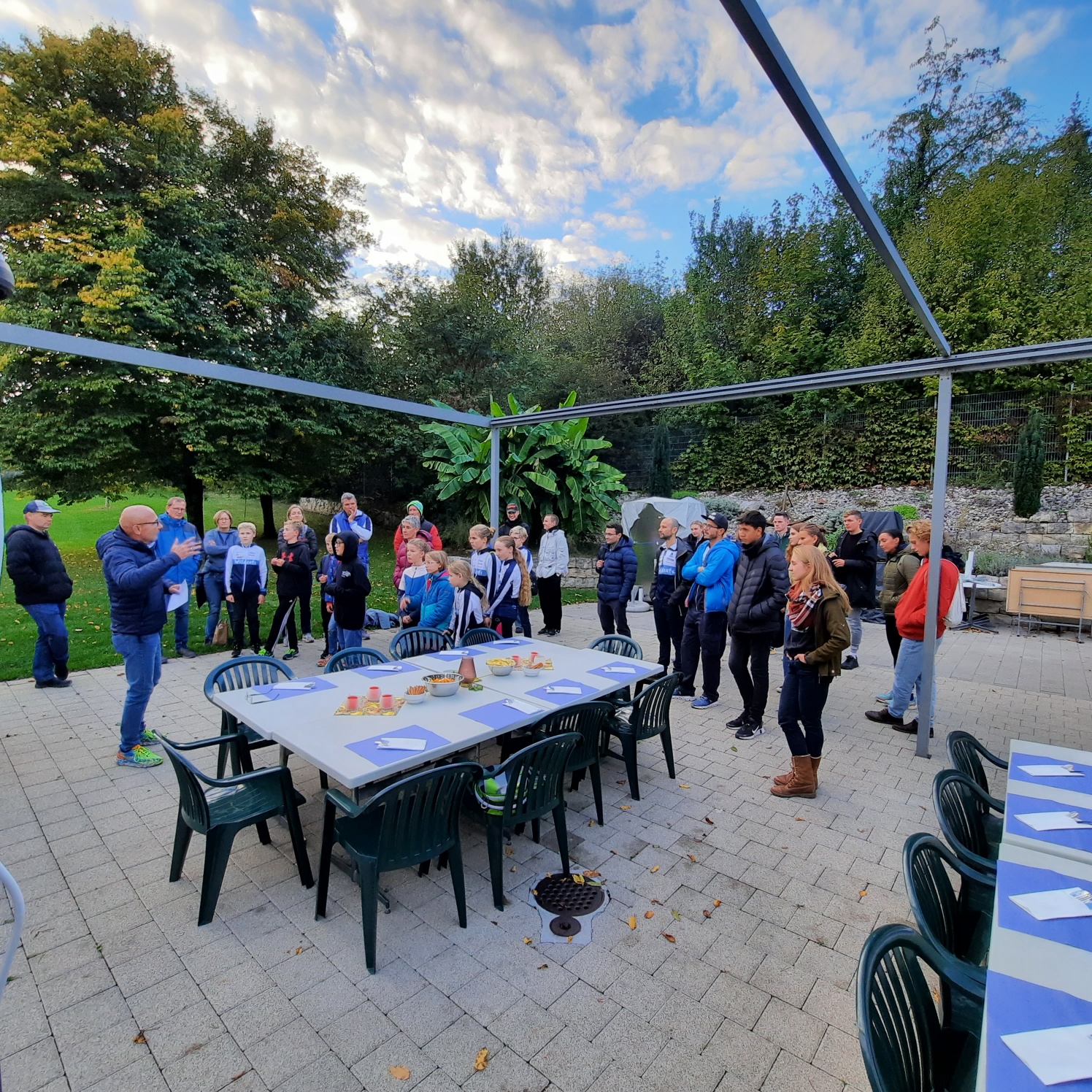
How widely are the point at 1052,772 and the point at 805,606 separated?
4.83 feet

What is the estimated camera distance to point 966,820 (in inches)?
103

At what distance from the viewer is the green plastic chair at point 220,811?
9.11 ft

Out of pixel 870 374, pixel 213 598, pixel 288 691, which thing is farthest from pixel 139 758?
pixel 870 374

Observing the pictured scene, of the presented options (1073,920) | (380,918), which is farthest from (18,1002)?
(1073,920)

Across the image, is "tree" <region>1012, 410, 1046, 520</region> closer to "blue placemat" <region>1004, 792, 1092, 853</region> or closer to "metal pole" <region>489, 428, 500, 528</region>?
"metal pole" <region>489, 428, 500, 528</region>

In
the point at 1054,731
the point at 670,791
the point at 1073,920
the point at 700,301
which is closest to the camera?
the point at 1073,920

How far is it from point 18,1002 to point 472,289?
21.8 meters

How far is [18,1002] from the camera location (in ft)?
7.79

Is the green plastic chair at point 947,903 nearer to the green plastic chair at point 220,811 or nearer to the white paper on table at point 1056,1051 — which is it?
the white paper on table at point 1056,1051

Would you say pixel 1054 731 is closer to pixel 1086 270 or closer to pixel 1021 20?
pixel 1021 20

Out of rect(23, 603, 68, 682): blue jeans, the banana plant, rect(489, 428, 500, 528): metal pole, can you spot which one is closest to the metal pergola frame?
rect(489, 428, 500, 528): metal pole

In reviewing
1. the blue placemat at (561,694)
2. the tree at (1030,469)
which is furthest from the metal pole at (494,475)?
the tree at (1030,469)

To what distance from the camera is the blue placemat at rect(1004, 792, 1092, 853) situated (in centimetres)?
224

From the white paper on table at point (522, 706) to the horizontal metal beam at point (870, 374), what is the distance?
3410 millimetres
